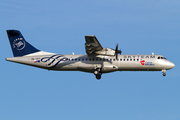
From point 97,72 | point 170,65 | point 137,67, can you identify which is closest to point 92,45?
point 97,72

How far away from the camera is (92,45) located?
3209cm

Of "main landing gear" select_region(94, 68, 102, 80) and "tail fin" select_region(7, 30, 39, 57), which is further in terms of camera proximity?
"tail fin" select_region(7, 30, 39, 57)

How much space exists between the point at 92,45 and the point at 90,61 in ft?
10.5

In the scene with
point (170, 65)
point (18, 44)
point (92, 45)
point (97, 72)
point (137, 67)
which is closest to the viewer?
point (92, 45)

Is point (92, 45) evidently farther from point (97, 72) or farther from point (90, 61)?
point (97, 72)

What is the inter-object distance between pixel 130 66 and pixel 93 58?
4942 millimetres

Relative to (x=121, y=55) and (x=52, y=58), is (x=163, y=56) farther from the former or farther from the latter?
(x=52, y=58)

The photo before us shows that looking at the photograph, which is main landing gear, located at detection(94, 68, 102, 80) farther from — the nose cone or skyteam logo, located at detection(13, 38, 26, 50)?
skyteam logo, located at detection(13, 38, 26, 50)

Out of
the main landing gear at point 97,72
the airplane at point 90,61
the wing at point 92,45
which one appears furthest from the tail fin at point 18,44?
the main landing gear at point 97,72

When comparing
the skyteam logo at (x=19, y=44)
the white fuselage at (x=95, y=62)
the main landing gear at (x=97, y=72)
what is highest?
the skyteam logo at (x=19, y=44)

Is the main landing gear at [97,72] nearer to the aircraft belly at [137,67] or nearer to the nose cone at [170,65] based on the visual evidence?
the aircraft belly at [137,67]

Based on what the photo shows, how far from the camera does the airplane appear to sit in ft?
113

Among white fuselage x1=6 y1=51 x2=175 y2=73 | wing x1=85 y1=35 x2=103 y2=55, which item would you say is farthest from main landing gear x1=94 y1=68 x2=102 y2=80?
wing x1=85 y1=35 x2=103 y2=55

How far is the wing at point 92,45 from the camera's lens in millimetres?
30584
